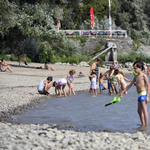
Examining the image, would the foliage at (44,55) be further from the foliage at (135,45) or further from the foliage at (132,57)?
the foliage at (135,45)

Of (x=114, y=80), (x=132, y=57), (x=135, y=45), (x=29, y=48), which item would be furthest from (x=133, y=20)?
(x=114, y=80)

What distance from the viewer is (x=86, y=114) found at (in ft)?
33.1

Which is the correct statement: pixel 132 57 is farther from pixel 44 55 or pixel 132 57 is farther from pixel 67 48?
pixel 44 55

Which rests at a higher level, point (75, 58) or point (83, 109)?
point (75, 58)

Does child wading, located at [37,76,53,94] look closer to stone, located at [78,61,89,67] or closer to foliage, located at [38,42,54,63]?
stone, located at [78,61,89,67]

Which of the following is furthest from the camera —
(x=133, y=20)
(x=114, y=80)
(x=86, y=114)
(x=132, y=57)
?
(x=133, y=20)

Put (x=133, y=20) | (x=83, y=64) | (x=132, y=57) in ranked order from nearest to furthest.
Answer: (x=83, y=64), (x=132, y=57), (x=133, y=20)

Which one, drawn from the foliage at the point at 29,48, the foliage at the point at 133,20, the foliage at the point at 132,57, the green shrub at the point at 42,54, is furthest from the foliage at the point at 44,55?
the foliage at the point at 133,20

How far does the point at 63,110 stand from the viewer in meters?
10.8

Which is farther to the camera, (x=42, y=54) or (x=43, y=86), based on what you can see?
(x=42, y=54)

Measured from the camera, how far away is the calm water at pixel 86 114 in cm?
834

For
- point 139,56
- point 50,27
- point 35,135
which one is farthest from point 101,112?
point 139,56

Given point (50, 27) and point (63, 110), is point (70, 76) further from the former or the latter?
point (50, 27)

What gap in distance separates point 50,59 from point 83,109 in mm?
20838
